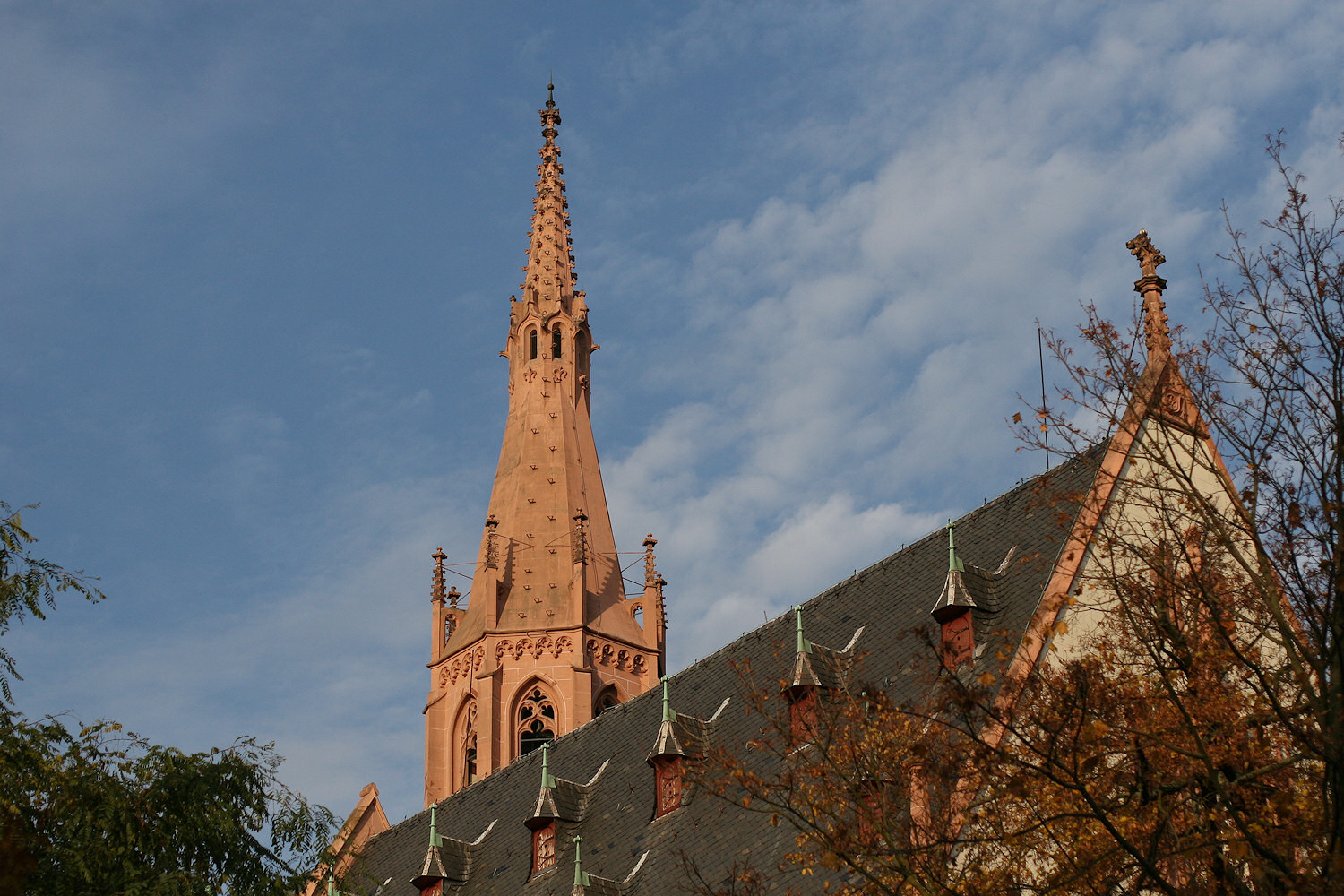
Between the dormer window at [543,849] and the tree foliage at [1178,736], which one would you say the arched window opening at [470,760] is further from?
the tree foliage at [1178,736]

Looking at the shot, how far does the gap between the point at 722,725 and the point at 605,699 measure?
16.7 metres

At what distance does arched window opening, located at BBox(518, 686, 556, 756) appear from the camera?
43.1m

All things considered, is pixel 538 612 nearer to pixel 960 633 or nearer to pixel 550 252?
pixel 550 252

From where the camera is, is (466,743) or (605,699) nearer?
(466,743)

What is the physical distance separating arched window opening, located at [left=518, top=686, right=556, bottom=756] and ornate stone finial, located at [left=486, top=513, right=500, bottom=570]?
350 centimetres

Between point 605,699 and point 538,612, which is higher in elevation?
point 538,612

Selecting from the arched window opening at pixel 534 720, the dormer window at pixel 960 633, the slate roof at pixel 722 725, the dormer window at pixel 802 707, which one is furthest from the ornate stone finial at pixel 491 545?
the dormer window at pixel 960 633

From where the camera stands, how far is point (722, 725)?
27.7 m

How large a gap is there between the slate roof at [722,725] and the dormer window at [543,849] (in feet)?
0.63

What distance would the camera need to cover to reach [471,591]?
45562 millimetres

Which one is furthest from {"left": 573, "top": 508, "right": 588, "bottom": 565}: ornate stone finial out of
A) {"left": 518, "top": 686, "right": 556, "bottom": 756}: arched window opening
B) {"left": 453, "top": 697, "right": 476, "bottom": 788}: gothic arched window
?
{"left": 453, "top": 697, "right": 476, "bottom": 788}: gothic arched window

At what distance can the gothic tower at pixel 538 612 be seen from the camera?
43.3m

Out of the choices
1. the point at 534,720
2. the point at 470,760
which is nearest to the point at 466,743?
the point at 470,760

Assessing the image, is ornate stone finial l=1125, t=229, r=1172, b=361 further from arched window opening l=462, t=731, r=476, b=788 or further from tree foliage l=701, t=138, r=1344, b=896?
arched window opening l=462, t=731, r=476, b=788
